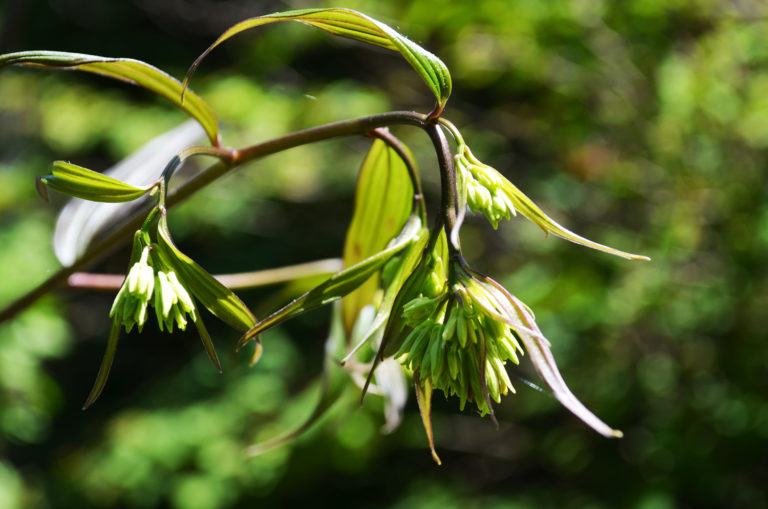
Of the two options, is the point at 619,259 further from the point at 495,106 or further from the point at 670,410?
the point at 495,106

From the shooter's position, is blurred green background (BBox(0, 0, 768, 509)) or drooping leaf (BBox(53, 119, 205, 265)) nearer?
drooping leaf (BBox(53, 119, 205, 265))

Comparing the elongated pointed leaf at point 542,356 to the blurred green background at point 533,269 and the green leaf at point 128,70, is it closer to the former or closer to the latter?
the green leaf at point 128,70

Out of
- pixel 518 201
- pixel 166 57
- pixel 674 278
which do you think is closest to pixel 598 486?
pixel 674 278

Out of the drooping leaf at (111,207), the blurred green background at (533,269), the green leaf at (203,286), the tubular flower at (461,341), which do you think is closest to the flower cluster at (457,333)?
the tubular flower at (461,341)

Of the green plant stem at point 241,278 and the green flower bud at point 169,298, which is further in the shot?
the green plant stem at point 241,278

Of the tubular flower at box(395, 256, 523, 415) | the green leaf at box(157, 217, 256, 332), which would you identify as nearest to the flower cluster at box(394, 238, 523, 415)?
the tubular flower at box(395, 256, 523, 415)

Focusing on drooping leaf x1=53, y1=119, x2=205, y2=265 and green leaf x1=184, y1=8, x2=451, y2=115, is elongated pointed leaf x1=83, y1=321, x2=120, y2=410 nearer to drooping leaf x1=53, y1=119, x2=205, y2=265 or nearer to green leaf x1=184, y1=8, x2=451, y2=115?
green leaf x1=184, y1=8, x2=451, y2=115
